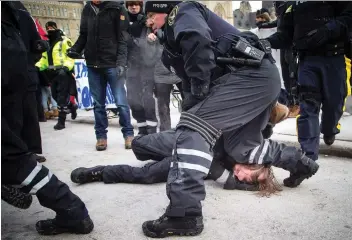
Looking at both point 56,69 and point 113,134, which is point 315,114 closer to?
point 113,134

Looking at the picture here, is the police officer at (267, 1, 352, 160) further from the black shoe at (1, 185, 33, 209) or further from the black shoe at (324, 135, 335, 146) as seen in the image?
the black shoe at (1, 185, 33, 209)

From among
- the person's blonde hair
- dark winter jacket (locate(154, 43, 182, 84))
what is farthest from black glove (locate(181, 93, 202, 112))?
dark winter jacket (locate(154, 43, 182, 84))

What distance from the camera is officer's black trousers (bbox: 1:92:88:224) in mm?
1694

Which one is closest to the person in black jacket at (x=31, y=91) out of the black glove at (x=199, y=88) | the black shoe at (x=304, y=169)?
the black glove at (x=199, y=88)

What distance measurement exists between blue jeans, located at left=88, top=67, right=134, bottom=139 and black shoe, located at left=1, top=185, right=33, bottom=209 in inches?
95.0

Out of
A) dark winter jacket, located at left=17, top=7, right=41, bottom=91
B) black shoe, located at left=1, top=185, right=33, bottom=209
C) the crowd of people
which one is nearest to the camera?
black shoe, located at left=1, top=185, right=33, bottom=209

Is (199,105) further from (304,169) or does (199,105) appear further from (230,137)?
(304,169)

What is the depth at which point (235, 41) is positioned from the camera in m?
2.11

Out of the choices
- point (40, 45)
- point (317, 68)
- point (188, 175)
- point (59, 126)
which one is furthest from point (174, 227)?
point (59, 126)

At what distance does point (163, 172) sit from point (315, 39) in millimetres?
1732

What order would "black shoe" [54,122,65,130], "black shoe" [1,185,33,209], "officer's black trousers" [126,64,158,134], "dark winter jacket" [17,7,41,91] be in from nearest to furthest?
1. "black shoe" [1,185,33,209]
2. "dark winter jacket" [17,7,41,91]
3. "officer's black trousers" [126,64,158,134]
4. "black shoe" [54,122,65,130]

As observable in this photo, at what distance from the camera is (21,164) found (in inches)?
68.1

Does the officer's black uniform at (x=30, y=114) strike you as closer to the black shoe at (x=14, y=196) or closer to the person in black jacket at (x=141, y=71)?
the black shoe at (x=14, y=196)

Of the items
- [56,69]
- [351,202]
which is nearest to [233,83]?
[351,202]
